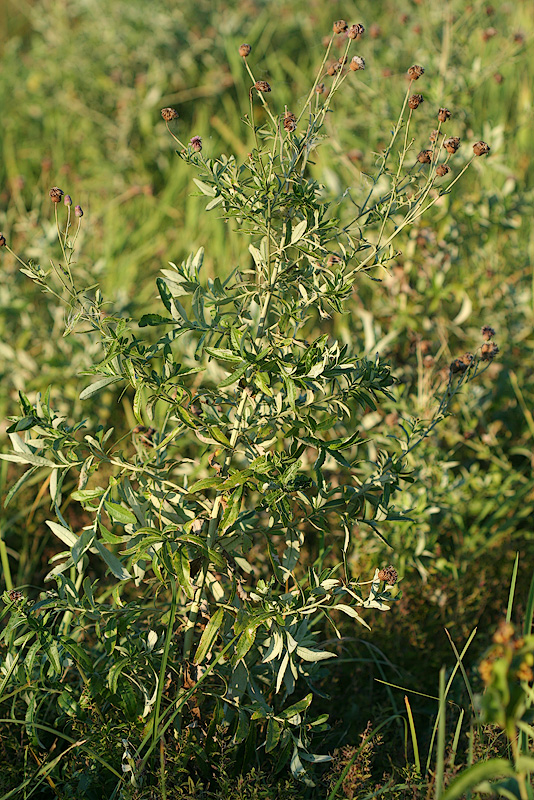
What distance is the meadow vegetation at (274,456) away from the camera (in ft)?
4.62

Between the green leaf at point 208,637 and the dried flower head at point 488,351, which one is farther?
the dried flower head at point 488,351

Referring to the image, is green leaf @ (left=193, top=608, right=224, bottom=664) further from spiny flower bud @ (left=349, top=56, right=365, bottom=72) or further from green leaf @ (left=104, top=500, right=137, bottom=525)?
spiny flower bud @ (left=349, top=56, right=365, bottom=72)

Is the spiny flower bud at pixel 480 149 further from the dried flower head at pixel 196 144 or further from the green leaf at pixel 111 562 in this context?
the green leaf at pixel 111 562

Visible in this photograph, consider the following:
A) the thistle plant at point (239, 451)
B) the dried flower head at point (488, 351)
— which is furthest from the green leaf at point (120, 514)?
the dried flower head at point (488, 351)

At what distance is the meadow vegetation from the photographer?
1.41 m

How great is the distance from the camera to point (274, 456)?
4.55 feet

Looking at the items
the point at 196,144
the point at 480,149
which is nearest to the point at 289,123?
the point at 196,144

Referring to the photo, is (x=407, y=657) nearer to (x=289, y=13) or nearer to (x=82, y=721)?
(x=82, y=721)

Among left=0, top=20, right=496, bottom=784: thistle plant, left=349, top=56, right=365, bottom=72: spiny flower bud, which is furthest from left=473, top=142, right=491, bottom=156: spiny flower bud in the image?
left=349, top=56, right=365, bottom=72: spiny flower bud

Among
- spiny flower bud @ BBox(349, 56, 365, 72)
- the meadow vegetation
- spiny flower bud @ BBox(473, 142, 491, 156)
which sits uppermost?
spiny flower bud @ BBox(349, 56, 365, 72)

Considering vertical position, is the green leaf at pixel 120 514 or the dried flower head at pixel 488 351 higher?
the dried flower head at pixel 488 351

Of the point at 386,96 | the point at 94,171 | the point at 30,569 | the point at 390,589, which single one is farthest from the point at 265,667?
the point at 94,171

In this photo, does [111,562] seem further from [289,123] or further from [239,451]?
[289,123]

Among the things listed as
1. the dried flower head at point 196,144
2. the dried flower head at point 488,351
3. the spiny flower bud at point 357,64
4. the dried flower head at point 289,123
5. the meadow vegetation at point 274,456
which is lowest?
the meadow vegetation at point 274,456
